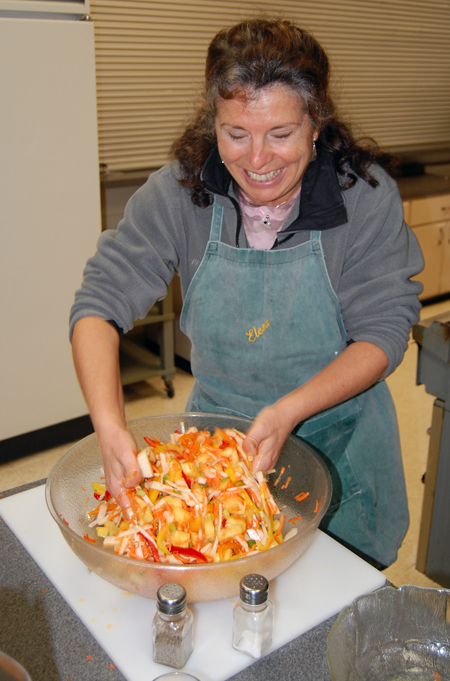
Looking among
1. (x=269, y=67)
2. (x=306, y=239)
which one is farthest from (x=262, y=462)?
(x=269, y=67)

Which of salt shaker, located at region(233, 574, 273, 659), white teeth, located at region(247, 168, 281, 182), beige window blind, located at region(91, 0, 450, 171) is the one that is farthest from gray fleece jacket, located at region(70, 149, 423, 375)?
beige window blind, located at region(91, 0, 450, 171)

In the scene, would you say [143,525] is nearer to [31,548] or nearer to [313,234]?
[31,548]

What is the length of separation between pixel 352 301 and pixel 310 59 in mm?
479

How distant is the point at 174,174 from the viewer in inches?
54.4

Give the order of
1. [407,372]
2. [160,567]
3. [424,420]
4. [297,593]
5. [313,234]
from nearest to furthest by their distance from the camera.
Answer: [160,567], [297,593], [313,234], [424,420], [407,372]

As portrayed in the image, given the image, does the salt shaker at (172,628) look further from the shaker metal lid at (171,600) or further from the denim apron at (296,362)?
the denim apron at (296,362)

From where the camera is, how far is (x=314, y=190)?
51.2 inches

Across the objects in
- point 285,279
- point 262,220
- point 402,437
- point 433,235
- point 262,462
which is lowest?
point 402,437

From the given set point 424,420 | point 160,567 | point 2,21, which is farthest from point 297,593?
point 424,420

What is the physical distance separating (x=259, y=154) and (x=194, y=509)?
631 mm

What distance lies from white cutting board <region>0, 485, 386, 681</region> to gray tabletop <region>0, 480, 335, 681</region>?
0.04 feet

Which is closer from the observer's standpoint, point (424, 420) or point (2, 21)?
point (2, 21)

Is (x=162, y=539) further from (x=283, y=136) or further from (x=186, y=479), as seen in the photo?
(x=283, y=136)

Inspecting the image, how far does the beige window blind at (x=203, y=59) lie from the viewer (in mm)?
3094
